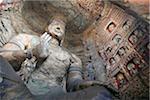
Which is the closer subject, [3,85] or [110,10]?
[3,85]

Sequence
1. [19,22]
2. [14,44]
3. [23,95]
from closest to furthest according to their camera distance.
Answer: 1. [23,95]
2. [14,44]
3. [19,22]

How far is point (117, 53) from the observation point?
3600 mm

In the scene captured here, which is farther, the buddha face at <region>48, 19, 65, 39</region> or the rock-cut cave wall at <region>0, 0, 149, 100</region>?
the buddha face at <region>48, 19, 65, 39</region>

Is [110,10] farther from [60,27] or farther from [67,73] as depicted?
[67,73]

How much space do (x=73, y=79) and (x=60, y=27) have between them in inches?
21.5

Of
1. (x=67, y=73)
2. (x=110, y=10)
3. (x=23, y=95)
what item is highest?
(x=110, y=10)

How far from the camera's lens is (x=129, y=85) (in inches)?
134

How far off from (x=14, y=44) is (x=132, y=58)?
0.94 m

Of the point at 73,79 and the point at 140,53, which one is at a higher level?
the point at 140,53

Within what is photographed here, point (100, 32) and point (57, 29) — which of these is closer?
point (57, 29)

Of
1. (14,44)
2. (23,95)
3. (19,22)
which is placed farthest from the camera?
(19,22)

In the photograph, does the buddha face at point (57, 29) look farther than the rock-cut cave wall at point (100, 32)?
Yes

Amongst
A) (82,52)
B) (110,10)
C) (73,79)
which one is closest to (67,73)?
(73,79)

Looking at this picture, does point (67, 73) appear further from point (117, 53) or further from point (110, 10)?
point (110, 10)
